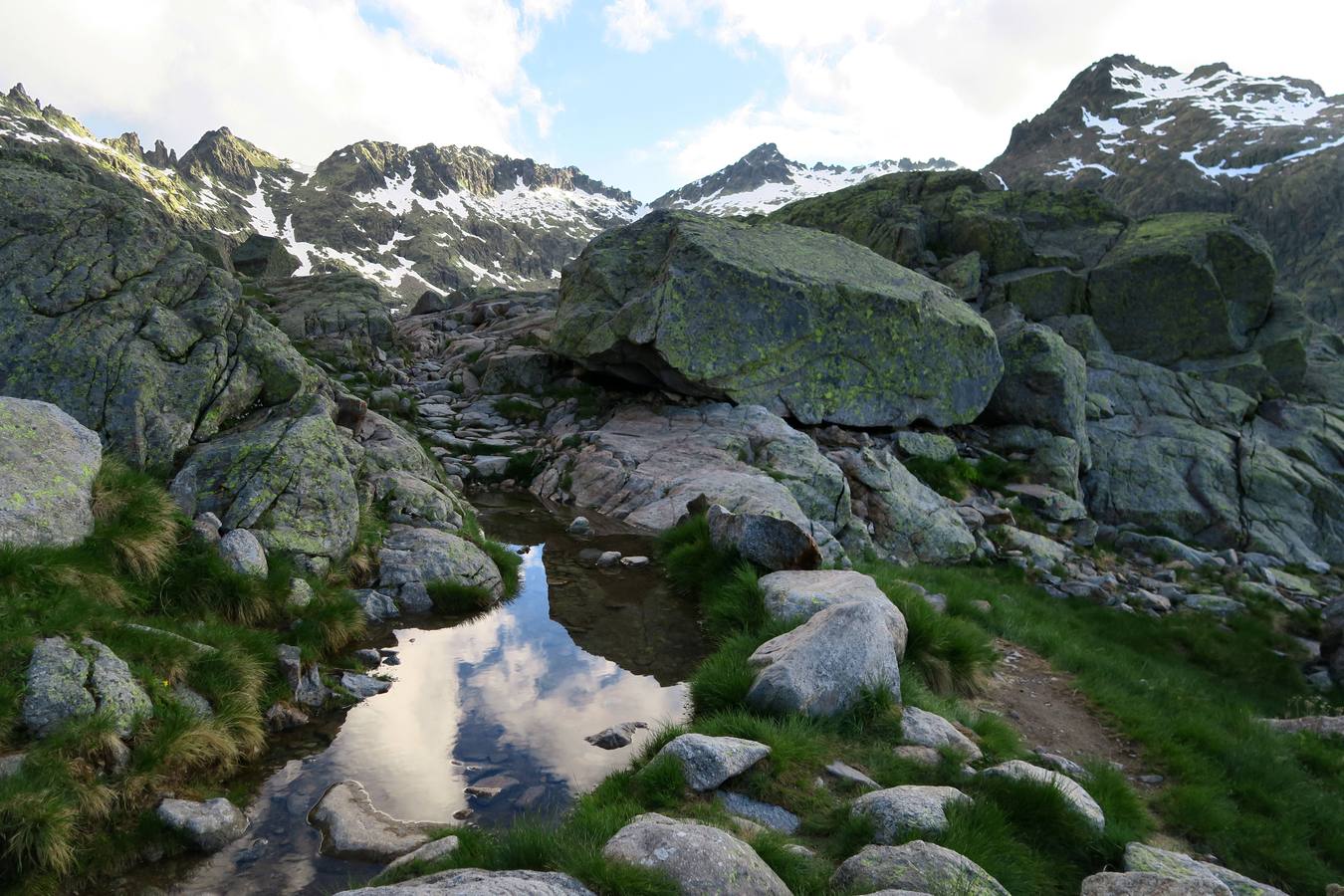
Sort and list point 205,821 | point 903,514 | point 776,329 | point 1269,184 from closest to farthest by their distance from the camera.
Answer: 1. point 205,821
2. point 903,514
3. point 776,329
4. point 1269,184

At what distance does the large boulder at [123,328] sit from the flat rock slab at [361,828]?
7816 millimetres

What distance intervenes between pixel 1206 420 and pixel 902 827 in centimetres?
3467

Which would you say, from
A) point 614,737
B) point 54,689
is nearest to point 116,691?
point 54,689

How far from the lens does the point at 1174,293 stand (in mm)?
37250

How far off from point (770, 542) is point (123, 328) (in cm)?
1273

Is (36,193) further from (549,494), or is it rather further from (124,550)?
(549,494)

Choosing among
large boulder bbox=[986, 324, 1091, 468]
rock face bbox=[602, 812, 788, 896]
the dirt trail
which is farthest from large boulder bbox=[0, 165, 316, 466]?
large boulder bbox=[986, 324, 1091, 468]

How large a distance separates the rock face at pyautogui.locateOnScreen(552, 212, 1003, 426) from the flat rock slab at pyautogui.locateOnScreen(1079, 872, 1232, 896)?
1872cm

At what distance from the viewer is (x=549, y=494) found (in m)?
21.3

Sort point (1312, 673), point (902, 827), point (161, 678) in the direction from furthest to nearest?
point (1312, 673), point (161, 678), point (902, 827)

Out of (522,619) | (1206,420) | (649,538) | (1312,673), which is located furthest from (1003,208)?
(522,619)

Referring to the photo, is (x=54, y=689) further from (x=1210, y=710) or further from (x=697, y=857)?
(x=1210, y=710)

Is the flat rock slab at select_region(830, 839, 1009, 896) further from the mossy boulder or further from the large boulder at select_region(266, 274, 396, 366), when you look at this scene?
the mossy boulder

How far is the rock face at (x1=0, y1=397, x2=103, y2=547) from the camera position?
907cm
